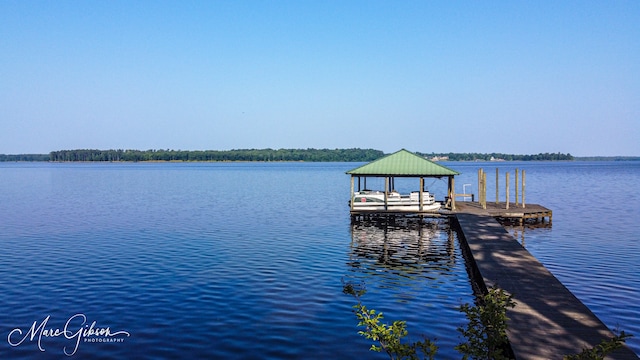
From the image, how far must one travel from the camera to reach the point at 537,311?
12812mm

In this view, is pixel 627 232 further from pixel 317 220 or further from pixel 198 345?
pixel 198 345

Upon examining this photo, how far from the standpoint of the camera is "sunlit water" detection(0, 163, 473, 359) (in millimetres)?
13109

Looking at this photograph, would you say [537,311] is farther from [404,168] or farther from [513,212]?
[404,168]

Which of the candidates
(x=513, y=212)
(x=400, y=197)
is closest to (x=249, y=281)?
(x=400, y=197)

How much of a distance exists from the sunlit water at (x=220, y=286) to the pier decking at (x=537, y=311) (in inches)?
61.3

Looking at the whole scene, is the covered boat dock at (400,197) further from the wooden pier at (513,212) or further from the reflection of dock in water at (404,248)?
the wooden pier at (513,212)

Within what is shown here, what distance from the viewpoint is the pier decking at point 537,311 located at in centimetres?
1045

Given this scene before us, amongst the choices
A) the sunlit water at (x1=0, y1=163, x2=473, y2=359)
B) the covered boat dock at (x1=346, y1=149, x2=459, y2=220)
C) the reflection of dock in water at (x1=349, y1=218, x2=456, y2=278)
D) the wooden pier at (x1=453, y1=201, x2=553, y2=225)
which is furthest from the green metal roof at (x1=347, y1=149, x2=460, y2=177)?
the sunlit water at (x1=0, y1=163, x2=473, y2=359)

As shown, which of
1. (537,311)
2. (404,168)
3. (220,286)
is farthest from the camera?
(404,168)

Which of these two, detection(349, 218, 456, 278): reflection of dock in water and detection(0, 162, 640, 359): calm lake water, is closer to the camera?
detection(0, 162, 640, 359): calm lake water

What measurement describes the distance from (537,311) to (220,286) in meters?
10.9

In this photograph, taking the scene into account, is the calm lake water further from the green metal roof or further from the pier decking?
the green metal roof

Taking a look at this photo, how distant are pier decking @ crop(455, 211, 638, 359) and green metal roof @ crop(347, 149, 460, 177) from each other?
14204 millimetres

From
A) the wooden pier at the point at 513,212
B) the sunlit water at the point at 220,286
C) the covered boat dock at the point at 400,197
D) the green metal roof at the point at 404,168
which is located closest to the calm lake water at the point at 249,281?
the sunlit water at the point at 220,286
